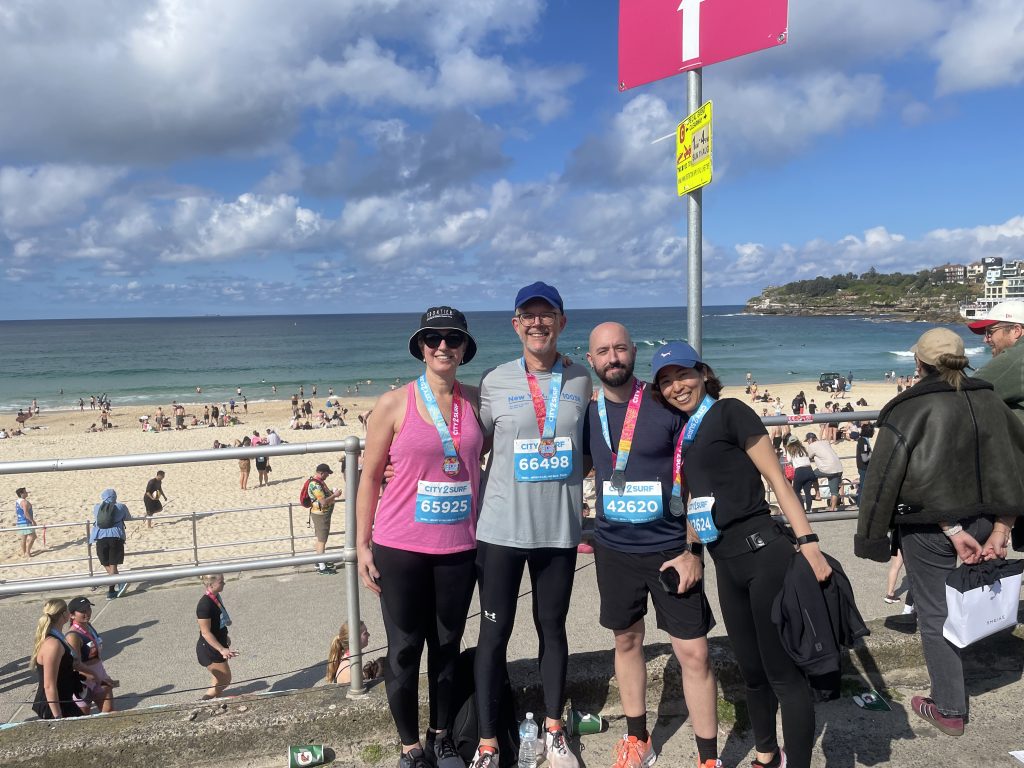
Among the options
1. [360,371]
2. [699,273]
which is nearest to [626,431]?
[699,273]

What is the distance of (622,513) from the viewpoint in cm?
267

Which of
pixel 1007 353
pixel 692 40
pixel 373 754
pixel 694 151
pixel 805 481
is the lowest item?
pixel 805 481

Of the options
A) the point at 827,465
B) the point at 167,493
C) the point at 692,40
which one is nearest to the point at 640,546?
the point at 692,40

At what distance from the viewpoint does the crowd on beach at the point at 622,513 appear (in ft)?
8.45

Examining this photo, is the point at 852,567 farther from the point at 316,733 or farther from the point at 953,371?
the point at 316,733

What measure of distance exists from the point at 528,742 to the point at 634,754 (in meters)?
0.42

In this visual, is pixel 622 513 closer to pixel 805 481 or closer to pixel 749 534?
pixel 749 534

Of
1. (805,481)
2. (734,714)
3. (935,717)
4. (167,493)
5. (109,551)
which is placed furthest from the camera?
(167,493)

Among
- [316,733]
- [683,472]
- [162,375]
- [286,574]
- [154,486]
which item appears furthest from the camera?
[162,375]

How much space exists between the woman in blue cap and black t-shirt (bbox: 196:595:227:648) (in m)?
3.64

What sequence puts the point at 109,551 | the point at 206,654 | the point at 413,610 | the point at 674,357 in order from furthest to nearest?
the point at 109,551 → the point at 206,654 → the point at 413,610 → the point at 674,357

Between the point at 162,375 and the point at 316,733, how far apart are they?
73.4m

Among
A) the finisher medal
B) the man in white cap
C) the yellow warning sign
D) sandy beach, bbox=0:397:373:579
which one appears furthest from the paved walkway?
the yellow warning sign

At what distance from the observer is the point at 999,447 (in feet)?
9.07
